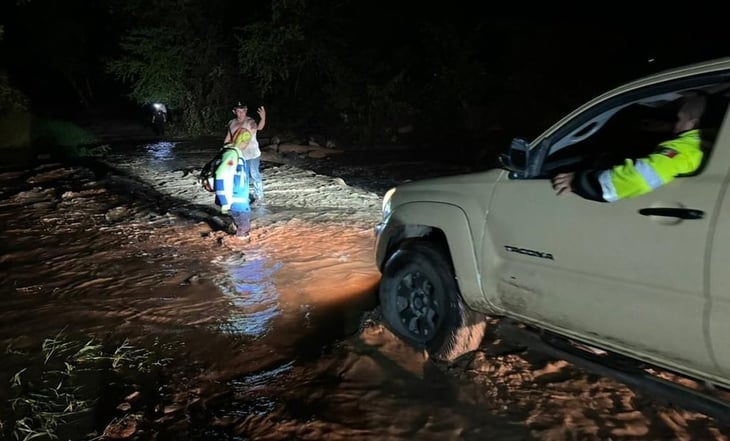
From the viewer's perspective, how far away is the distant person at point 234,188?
7.98 m

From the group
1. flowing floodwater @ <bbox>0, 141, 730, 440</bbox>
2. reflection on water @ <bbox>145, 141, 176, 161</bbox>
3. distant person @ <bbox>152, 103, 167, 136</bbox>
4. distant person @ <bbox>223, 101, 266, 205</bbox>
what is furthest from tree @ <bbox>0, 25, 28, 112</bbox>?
distant person @ <bbox>223, 101, 266, 205</bbox>

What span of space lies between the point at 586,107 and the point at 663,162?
2.31ft

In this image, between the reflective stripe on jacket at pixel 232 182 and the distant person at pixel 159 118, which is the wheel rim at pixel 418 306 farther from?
the distant person at pixel 159 118

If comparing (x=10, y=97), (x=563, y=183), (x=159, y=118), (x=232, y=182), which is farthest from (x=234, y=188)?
(x=159, y=118)

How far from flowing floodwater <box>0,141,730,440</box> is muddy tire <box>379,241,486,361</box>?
5.8 inches

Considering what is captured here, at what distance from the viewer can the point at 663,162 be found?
2.99 m

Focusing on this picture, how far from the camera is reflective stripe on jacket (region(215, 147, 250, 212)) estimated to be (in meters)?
7.98

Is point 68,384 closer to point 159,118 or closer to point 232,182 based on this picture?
point 232,182

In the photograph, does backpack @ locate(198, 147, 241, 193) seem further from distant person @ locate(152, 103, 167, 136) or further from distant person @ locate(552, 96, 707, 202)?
distant person @ locate(152, 103, 167, 136)

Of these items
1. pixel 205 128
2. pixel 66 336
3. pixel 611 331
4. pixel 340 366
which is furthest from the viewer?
pixel 205 128

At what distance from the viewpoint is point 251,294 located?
20.6 ft

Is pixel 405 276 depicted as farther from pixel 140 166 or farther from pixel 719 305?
pixel 140 166

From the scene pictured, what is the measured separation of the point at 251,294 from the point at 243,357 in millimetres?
1511

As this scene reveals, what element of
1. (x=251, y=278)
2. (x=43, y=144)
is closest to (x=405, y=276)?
(x=251, y=278)
